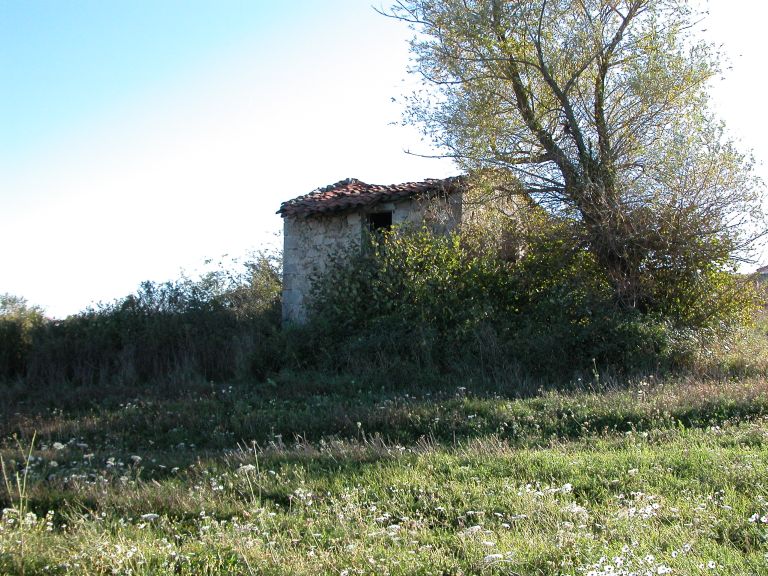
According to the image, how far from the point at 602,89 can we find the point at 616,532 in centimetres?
1272

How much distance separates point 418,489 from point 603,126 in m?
11.7

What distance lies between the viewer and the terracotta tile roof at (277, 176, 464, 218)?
16.9 metres

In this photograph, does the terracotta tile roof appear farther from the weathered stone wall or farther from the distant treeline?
the distant treeline

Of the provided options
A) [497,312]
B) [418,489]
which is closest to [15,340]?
[497,312]

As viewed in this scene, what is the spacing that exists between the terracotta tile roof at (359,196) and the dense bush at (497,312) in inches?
53.0

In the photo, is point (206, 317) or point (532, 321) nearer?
point (532, 321)

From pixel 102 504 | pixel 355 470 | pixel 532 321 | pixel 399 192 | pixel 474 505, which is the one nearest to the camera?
pixel 474 505

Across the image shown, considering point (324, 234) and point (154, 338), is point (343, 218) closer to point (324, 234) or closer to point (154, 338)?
point (324, 234)

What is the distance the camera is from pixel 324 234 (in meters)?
18.5

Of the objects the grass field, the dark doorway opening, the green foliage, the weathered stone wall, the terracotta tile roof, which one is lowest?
the grass field

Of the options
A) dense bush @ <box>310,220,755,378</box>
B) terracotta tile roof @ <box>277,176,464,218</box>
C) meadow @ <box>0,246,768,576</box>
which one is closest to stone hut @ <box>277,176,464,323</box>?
terracotta tile roof @ <box>277,176,464,218</box>

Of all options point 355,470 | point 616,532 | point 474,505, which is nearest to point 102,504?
point 355,470

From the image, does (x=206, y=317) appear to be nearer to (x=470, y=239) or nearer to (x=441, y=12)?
(x=470, y=239)

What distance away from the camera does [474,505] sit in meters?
5.28
